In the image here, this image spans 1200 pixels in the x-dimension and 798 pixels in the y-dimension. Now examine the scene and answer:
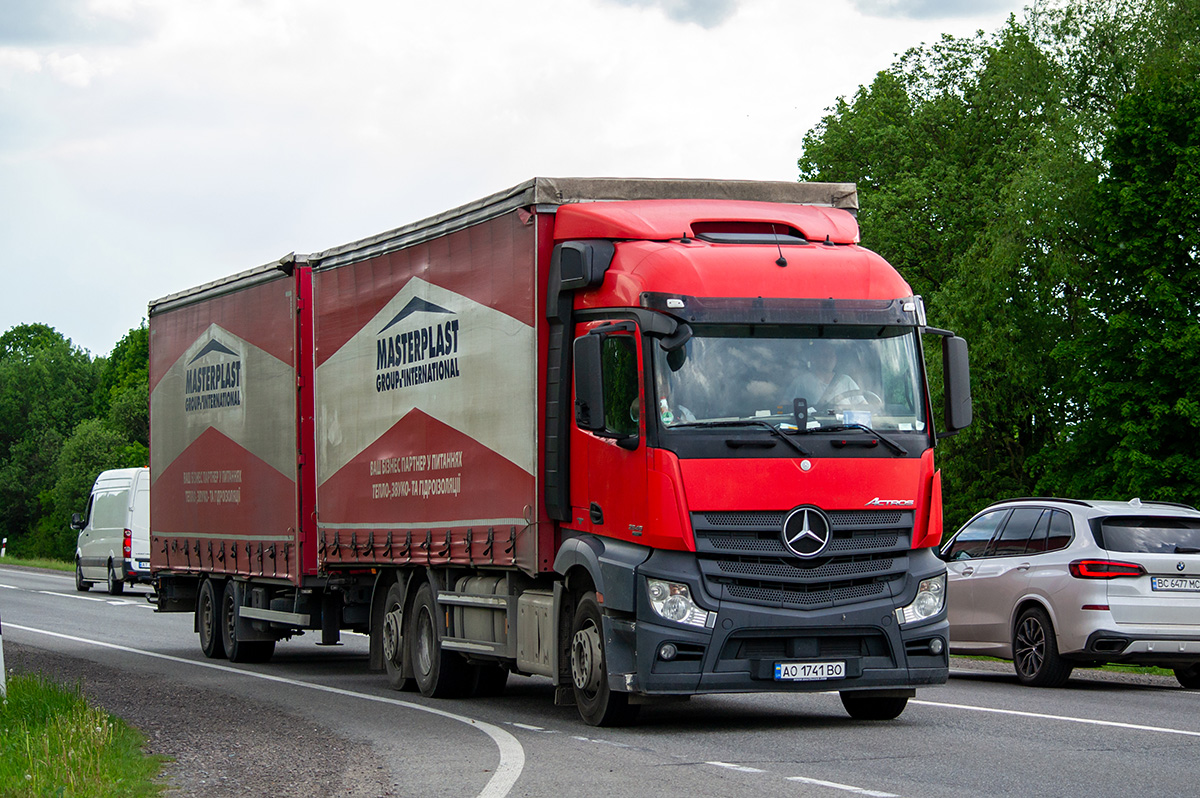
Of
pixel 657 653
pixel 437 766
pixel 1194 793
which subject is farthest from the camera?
pixel 657 653

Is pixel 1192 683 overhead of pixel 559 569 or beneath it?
beneath

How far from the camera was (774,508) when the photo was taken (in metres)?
11.2

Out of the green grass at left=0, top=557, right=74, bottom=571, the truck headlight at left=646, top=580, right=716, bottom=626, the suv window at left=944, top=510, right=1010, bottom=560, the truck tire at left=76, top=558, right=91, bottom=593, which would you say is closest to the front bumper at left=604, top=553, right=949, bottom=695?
the truck headlight at left=646, top=580, right=716, bottom=626

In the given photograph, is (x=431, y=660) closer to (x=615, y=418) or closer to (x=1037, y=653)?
(x=615, y=418)

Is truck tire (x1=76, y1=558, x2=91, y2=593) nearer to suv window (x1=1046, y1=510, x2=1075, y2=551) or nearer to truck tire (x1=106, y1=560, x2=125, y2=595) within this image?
truck tire (x1=106, y1=560, x2=125, y2=595)

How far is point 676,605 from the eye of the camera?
11117mm

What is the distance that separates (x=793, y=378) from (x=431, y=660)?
16.8 ft

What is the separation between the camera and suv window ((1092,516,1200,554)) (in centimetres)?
1506

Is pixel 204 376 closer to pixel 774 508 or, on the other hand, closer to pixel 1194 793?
pixel 774 508

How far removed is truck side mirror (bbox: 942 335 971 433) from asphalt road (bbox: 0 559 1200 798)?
2.24 m

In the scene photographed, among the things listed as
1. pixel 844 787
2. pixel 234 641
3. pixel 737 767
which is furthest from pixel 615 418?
pixel 234 641

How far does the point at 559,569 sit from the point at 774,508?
184 centimetres

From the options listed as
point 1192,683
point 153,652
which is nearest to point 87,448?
point 153,652

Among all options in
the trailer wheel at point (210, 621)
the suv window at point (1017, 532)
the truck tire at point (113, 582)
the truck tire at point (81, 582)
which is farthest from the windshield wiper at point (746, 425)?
the truck tire at point (81, 582)
